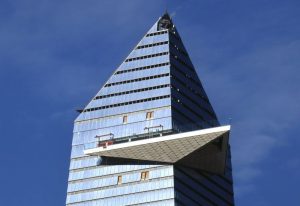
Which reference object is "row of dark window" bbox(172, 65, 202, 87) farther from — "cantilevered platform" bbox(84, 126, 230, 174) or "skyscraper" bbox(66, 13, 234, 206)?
"cantilevered platform" bbox(84, 126, 230, 174)

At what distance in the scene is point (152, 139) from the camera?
170m

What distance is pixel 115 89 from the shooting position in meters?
186

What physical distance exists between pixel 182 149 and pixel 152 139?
5619 millimetres

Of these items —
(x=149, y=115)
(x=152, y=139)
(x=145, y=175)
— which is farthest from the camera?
(x=149, y=115)

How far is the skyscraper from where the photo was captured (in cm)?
16950

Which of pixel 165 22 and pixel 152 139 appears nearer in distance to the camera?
pixel 152 139

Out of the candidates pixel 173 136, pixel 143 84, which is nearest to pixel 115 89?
pixel 143 84

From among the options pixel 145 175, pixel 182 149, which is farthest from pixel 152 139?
pixel 145 175

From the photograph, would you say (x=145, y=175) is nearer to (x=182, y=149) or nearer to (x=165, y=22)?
(x=182, y=149)

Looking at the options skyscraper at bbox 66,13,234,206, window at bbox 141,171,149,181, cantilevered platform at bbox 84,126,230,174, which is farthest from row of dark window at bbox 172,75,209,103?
window at bbox 141,171,149,181

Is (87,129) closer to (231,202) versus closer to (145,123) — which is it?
(145,123)

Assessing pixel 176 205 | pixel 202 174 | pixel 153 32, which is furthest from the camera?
pixel 153 32

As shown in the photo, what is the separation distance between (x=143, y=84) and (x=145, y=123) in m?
9.29

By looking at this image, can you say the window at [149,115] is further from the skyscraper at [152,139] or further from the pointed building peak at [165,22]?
the pointed building peak at [165,22]
